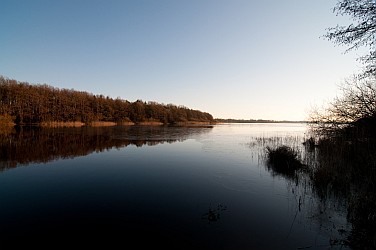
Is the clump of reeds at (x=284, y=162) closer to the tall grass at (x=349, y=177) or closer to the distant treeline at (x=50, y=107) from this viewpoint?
the tall grass at (x=349, y=177)

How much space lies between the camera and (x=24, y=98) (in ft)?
192

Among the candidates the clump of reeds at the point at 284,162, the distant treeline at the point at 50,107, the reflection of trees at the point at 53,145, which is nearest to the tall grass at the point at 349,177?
the clump of reeds at the point at 284,162

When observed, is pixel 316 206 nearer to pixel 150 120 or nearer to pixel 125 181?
pixel 125 181

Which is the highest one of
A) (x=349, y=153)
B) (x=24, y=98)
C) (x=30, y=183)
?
(x=24, y=98)

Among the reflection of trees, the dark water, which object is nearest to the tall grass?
the dark water

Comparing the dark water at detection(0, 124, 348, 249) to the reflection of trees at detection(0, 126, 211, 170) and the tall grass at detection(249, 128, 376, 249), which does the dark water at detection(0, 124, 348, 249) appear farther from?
the reflection of trees at detection(0, 126, 211, 170)

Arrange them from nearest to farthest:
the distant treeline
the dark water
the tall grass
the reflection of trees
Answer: the dark water
the tall grass
the reflection of trees
the distant treeline

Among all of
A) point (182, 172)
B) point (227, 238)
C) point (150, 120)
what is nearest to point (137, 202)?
point (227, 238)

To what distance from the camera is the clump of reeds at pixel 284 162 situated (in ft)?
39.9

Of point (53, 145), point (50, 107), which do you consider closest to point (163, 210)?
point (53, 145)

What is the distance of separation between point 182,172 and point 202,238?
21.6 feet

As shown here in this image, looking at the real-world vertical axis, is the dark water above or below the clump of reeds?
below

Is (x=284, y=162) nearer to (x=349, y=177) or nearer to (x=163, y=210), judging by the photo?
(x=349, y=177)

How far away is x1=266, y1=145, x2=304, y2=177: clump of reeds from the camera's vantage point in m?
12.2
